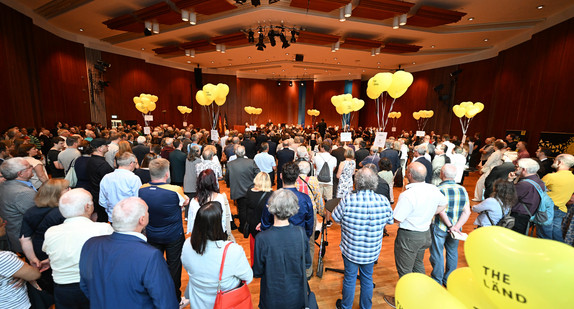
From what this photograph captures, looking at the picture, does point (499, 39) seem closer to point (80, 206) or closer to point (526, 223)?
point (526, 223)

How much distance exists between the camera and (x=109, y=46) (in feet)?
37.8

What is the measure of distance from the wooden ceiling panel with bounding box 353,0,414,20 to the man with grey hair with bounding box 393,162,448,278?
5578mm

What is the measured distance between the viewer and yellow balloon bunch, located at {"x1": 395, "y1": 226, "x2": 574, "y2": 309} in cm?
62

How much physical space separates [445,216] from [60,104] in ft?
43.3

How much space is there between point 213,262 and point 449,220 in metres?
2.51

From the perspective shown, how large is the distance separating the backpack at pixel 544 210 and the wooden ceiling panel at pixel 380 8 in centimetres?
531

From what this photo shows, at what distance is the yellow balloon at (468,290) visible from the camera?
33.1 inches

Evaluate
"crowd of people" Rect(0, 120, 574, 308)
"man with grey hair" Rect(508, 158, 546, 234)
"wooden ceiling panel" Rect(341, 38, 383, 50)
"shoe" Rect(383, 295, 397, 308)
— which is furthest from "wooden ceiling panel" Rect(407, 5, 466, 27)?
"shoe" Rect(383, 295, 397, 308)

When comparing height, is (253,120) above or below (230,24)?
below

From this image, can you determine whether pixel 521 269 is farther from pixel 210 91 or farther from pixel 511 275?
pixel 210 91

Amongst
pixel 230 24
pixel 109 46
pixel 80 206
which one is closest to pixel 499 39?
pixel 230 24

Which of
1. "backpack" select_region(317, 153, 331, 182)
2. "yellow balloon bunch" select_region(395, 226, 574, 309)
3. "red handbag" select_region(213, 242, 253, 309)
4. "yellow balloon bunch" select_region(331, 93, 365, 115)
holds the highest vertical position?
"yellow balloon bunch" select_region(331, 93, 365, 115)

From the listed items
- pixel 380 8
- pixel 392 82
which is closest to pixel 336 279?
pixel 392 82

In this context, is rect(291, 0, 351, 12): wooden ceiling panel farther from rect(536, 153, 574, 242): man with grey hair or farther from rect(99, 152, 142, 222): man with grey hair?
rect(99, 152, 142, 222): man with grey hair
